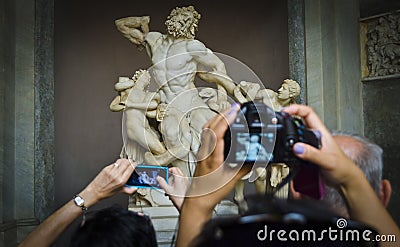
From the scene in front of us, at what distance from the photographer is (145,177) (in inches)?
40.6

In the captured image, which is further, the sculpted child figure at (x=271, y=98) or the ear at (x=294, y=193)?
the sculpted child figure at (x=271, y=98)

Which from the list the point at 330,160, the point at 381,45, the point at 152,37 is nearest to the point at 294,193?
the point at 330,160

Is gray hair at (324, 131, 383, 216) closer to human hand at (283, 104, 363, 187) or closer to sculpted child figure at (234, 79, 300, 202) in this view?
human hand at (283, 104, 363, 187)

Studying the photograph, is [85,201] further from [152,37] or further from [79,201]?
[152,37]

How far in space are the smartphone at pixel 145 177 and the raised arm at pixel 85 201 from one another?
5cm

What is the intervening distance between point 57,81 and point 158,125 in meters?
1.39

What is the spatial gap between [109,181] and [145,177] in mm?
92

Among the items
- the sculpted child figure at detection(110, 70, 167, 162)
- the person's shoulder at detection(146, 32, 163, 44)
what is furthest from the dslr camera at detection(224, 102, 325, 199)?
the person's shoulder at detection(146, 32, 163, 44)

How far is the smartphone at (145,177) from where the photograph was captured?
1.02 metres

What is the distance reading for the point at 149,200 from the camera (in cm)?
322

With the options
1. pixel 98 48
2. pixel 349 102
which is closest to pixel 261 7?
pixel 349 102

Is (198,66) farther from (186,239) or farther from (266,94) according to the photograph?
(186,239)

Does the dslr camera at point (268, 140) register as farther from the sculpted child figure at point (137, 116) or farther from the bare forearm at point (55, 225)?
the sculpted child figure at point (137, 116)

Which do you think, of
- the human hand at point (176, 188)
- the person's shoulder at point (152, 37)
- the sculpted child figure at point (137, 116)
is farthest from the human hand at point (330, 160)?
the person's shoulder at point (152, 37)
